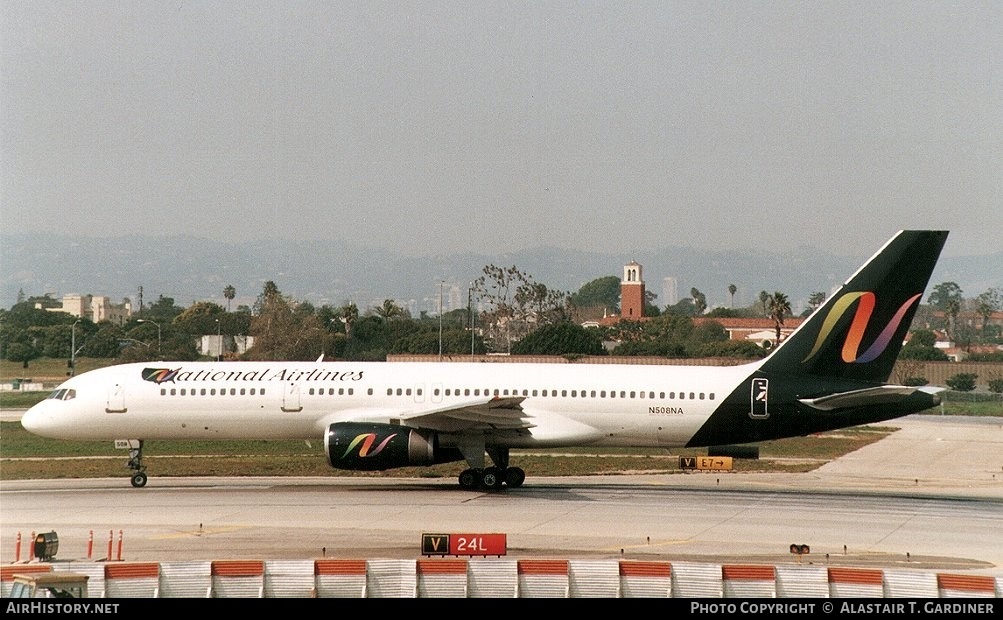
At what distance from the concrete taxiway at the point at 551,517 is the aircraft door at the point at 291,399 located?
8.22ft

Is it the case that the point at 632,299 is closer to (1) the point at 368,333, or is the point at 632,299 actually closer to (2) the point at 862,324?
(1) the point at 368,333

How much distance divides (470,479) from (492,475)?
75cm

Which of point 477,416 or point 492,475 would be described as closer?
point 477,416

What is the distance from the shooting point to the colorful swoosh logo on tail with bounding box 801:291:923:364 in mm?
34344

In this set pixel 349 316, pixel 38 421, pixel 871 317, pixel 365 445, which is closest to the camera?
pixel 365 445

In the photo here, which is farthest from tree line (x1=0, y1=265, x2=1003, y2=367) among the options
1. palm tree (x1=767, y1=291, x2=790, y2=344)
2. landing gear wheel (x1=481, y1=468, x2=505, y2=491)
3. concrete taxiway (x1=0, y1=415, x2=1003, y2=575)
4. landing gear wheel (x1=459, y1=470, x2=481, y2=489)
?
landing gear wheel (x1=481, y1=468, x2=505, y2=491)

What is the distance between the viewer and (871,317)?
113 ft

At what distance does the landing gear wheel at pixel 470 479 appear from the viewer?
34594 mm

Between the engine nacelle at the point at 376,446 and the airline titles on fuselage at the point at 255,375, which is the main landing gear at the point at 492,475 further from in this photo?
the airline titles on fuselage at the point at 255,375

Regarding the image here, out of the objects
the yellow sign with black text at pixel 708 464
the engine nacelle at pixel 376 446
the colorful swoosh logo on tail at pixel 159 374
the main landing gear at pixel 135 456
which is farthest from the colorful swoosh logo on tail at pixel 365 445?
the yellow sign with black text at pixel 708 464

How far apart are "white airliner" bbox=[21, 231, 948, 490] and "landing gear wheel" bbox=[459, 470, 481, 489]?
41 mm

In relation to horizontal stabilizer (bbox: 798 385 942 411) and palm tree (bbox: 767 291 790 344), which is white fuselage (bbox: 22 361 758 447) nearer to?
horizontal stabilizer (bbox: 798 385 942 411)

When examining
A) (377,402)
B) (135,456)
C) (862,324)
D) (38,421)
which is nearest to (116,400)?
(135,456)
